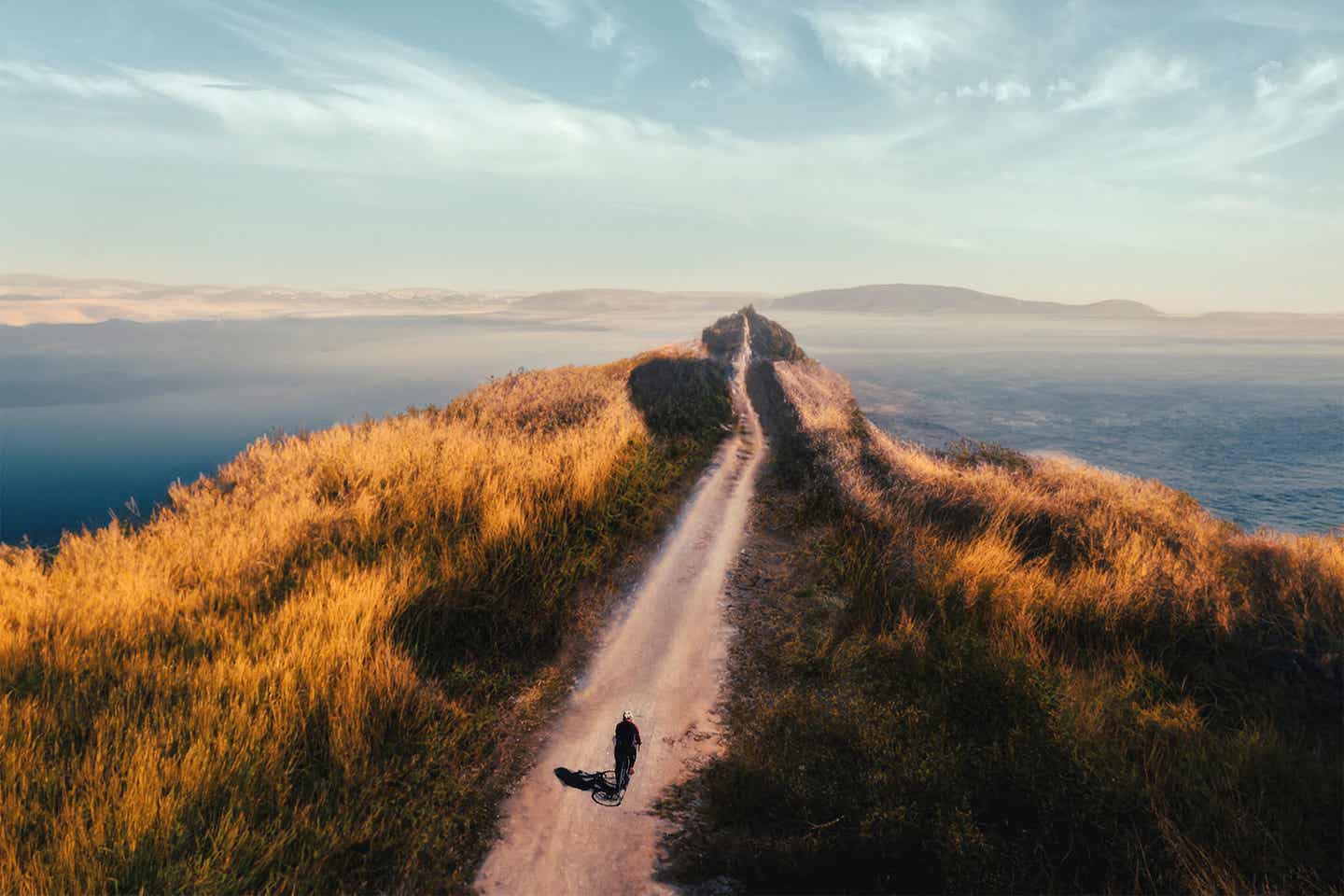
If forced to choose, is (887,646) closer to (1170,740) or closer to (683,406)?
(1170,740)

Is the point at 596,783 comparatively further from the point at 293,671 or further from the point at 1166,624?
the point at 1166,624

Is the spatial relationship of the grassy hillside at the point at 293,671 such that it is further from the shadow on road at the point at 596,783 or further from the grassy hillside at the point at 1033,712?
the grassy hillside at the point at 1033,712

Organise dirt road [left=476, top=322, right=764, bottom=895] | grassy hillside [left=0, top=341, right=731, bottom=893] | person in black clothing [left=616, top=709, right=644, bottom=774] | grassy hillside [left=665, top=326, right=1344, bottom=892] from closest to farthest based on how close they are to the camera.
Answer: grassy hillside [left=0, top=341, right=731, bottom=893], grassy hillside [left=665, top=326, right=1344, bottom=892], dirt road [left=476, top=322, right=764, bottom=895], person in black clothing [left=616, top=709, right=644, bottom=774]

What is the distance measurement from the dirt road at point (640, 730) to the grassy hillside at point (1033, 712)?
351mm

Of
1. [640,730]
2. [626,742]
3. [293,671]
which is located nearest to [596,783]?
[626,742]

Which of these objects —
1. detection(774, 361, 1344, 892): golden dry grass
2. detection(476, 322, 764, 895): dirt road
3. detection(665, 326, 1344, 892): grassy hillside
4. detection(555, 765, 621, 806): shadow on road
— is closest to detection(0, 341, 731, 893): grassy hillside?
detection(476, 322, 764, 895): dirt road

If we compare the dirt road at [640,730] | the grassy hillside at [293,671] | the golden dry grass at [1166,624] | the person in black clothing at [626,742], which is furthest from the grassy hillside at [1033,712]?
the grassy hillside at [293,671]

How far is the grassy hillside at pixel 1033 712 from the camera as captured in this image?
380cm

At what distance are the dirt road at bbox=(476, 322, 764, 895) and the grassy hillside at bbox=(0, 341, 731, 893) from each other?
35 cm

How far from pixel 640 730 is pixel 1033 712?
3.57 metres

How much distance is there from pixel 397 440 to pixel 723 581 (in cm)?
752

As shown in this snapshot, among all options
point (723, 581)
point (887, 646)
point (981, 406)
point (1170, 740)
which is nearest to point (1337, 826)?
point (1170, 740)

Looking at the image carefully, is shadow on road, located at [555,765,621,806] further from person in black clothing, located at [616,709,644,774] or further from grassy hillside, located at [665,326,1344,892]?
grassy hillside, located at [665,326,1344,892]

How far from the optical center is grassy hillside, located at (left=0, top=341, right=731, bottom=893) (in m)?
3.41
